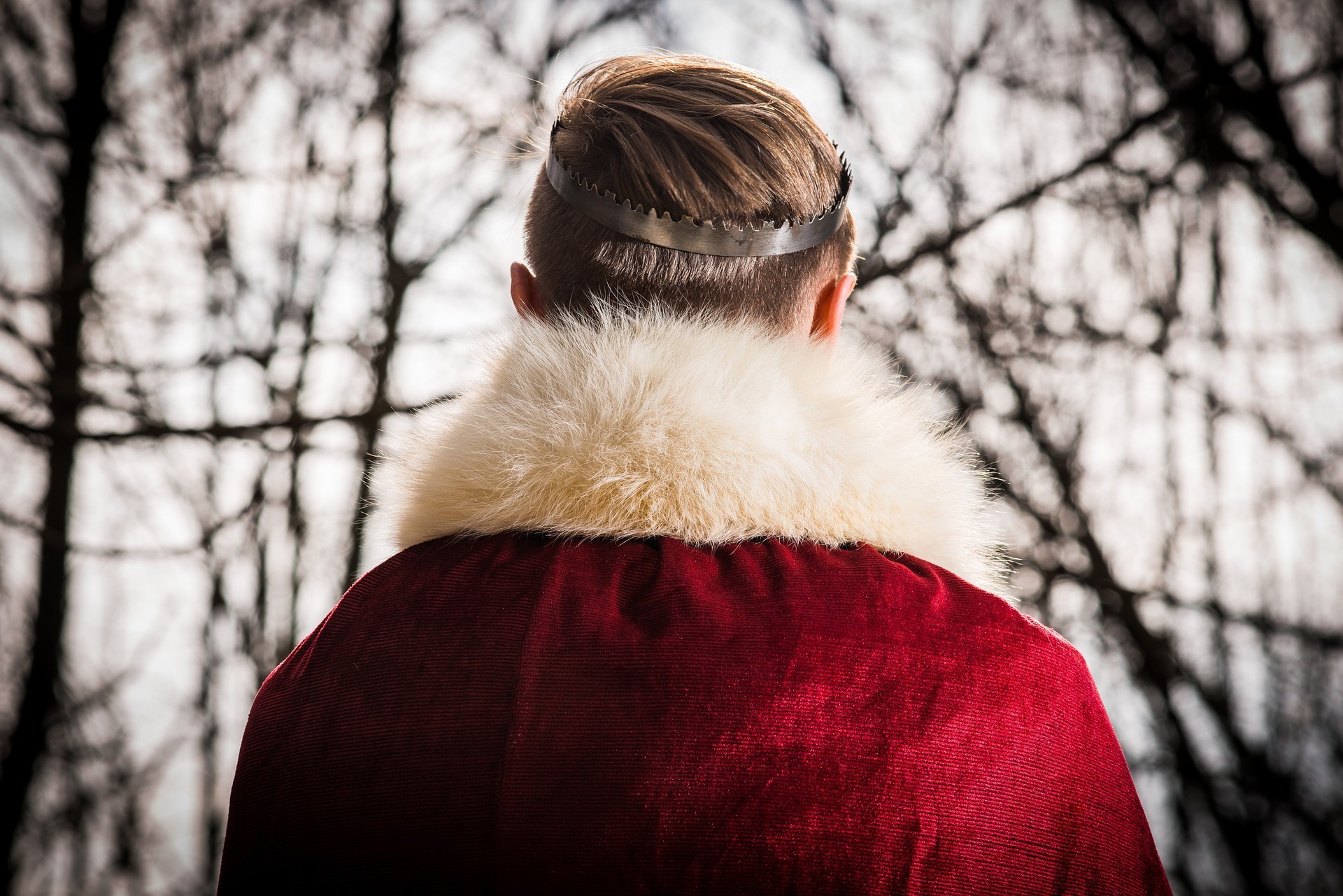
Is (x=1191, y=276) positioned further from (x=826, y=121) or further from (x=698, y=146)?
(x=698, y=146)

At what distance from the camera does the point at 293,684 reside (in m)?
0.82

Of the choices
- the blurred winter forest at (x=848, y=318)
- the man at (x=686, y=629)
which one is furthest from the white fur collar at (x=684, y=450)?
the blurred winter forest at (x=848, y=318)

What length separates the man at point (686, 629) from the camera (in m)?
0.69

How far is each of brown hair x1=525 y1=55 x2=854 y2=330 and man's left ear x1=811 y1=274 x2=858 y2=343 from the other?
1 centimetres

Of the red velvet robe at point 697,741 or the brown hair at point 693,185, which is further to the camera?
the brown hair at point 693,185

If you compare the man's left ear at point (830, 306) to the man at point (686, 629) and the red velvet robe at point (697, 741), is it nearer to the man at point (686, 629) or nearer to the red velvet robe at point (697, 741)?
the man at point (686, 629)

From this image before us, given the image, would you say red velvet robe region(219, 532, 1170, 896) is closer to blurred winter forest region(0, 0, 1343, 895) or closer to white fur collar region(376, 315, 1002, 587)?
white fur collar region(376, 315, 1002, 587)

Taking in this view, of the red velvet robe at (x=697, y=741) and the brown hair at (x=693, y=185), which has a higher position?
the brown hair at (x=693, y=185)

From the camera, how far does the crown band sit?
88cm

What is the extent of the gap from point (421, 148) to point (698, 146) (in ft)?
8.16

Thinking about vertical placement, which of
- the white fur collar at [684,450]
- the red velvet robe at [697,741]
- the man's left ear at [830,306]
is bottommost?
the red velvet robe at [697,741]

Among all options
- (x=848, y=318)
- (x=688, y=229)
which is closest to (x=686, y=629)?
(x=688, y=229)

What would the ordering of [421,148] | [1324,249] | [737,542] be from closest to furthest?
[737,542], [1324,249], [421,148]

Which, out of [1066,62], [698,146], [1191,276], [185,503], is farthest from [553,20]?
[698,146]
